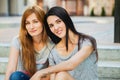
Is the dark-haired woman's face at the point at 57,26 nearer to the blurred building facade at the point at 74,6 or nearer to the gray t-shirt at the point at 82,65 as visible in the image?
the gray t-shirt at the point at 82,65

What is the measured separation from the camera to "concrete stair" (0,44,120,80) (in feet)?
14.6

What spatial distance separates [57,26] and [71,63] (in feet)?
1.07

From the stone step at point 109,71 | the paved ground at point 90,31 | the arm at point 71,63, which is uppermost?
the arm at point 71,63

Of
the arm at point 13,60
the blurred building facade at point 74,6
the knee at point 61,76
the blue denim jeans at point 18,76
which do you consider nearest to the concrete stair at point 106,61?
the arm at point 13,60

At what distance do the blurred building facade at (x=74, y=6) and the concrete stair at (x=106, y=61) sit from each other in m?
16.3

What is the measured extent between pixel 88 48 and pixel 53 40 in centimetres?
33

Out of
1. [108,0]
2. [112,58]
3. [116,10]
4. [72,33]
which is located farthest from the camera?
[108,0]

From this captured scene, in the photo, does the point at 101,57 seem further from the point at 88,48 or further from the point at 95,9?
the point at 95,9

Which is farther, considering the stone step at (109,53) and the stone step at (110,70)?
the stone step at (109,53)

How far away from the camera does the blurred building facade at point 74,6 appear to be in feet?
72.6

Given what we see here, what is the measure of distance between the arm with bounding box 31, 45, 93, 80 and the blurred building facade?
60.6 feet

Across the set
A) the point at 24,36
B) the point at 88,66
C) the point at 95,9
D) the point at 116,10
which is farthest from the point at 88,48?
the point at 95,9

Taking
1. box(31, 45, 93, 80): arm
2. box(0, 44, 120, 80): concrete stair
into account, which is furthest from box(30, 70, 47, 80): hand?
box(0, 44, 120, 80): concrete stair

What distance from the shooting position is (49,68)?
2965mm
